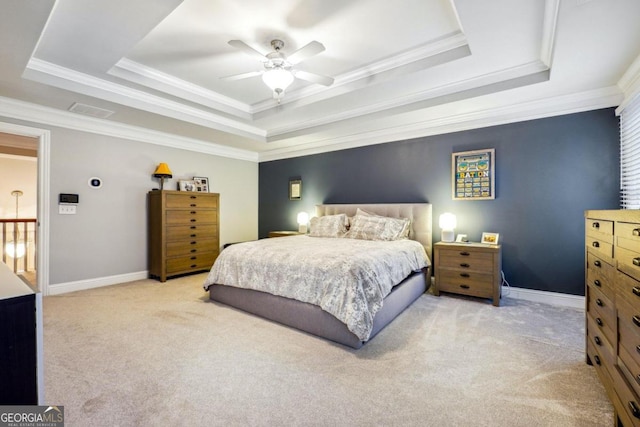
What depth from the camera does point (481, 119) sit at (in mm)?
3811

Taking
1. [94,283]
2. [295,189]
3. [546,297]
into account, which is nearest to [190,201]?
[94,283]

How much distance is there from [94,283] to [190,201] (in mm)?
1707

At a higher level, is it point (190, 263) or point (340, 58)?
point (340, 58)

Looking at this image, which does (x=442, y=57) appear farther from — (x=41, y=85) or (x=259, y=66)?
(x=41, y=85)

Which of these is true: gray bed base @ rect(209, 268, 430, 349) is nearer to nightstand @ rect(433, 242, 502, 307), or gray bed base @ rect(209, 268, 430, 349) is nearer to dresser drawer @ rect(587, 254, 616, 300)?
nightstand @ rect(433, 242, 502, 307)

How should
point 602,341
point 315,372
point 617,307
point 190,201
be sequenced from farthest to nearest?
1. point 190,201
2. point 315,372
3. point 602,341
4. point 617,307

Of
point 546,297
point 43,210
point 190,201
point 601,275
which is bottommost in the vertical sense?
point 546,297

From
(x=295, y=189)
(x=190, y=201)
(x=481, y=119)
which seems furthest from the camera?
(x=295, y=189)

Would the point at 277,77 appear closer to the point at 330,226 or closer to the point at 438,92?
the point at 438,92

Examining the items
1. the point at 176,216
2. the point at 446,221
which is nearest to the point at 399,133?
the point at 446,221

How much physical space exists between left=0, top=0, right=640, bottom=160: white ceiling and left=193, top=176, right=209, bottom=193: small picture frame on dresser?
3.65ft

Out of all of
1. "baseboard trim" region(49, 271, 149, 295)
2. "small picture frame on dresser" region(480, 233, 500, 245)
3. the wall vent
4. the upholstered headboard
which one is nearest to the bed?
the upholstered headboard

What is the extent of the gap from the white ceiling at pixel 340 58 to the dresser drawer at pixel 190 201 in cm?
106

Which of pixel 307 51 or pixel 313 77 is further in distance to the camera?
pixel 313 77
